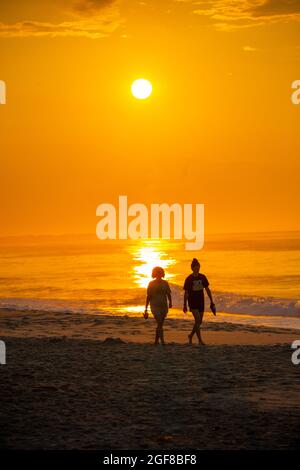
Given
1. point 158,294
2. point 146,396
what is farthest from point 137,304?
point 146,396

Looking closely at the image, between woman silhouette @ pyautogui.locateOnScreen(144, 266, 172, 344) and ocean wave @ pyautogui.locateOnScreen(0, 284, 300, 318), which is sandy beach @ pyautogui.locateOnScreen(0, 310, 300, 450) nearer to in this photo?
woman silhouette @ pyautogui.locateOnScreen(144, 266, 172, 344)

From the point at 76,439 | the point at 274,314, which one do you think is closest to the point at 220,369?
the point at 76,439

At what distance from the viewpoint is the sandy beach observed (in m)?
8.81

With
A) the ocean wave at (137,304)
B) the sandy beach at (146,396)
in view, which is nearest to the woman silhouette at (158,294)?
the sandy beach at (146,396)

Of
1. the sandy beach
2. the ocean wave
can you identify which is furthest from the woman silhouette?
the ocean wave

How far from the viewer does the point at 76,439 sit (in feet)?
28.6

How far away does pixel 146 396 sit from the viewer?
11.2m

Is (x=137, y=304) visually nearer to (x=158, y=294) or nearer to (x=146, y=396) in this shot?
(x=158, y=294)

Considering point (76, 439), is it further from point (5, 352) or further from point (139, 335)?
point (139, 335)

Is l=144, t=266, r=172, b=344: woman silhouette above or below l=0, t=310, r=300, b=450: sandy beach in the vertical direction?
above

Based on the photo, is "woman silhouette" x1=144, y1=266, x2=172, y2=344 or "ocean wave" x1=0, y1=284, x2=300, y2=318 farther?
"ocean wave" x1=0, y1=284, x2=300, y2=318

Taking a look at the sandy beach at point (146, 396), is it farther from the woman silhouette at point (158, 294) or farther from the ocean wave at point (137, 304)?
the ocean wave at point (137, 304)
